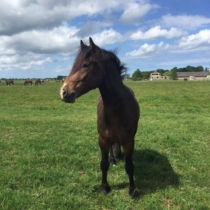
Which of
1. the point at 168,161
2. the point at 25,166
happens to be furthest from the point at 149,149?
the point at 25,166

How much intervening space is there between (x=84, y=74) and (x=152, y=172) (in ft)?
10.6

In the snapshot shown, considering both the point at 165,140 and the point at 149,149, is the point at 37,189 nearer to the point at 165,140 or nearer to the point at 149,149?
the point at 149,149

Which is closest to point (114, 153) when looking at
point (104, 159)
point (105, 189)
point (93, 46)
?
point (104, 159)

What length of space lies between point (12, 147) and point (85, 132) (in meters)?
2.96

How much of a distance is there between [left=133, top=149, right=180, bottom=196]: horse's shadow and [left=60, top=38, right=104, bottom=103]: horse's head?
2.53 meters

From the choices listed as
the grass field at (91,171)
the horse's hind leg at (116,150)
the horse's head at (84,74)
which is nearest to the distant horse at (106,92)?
the horse's head at (84,74)

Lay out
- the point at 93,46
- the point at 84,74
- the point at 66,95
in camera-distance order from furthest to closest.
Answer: the point at 93,46
the point at 84,74
the point at 66,95

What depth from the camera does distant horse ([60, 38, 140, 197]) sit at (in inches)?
143

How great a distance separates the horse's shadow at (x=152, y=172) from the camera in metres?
4.89

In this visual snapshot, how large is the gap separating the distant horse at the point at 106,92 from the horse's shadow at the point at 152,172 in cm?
48

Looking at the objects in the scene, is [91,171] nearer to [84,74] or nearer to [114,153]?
[114,153]

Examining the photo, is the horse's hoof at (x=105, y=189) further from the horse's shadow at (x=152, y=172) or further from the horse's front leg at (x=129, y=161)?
the horse's shadow at (x=152, y=172)

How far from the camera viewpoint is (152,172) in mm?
5547

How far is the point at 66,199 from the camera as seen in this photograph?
4219mm
